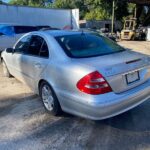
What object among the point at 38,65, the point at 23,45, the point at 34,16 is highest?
the point at 23,45

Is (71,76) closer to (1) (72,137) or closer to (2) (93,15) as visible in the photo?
(1) (72,137)

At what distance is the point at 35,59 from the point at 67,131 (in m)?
1.60

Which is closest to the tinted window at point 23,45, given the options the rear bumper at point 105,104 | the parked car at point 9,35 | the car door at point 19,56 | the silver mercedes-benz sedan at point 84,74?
the car door at point 19,56

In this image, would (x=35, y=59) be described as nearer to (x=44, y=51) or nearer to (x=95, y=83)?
(x=44, y=51)

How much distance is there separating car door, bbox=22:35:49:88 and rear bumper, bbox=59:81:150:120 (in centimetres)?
94

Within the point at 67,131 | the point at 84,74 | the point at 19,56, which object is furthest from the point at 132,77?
the point at 19,56

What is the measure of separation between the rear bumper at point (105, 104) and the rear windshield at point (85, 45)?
81cm

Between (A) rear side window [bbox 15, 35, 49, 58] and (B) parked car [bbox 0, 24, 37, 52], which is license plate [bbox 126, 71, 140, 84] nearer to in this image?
(A) rear side window [bbox 15, 35, 49, 58]

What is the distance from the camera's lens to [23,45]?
609 centimetres

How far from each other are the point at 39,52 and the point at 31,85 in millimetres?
817

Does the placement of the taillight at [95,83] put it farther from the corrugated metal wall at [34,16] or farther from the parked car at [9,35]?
the corrugated metal wall at [34,16]

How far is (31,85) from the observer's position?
5695 millimetres

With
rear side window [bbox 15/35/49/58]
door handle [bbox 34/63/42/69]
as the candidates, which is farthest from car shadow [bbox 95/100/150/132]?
rear side window [bbox 15/35/49/58]

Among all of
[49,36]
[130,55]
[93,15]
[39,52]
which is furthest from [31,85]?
[93,15]
